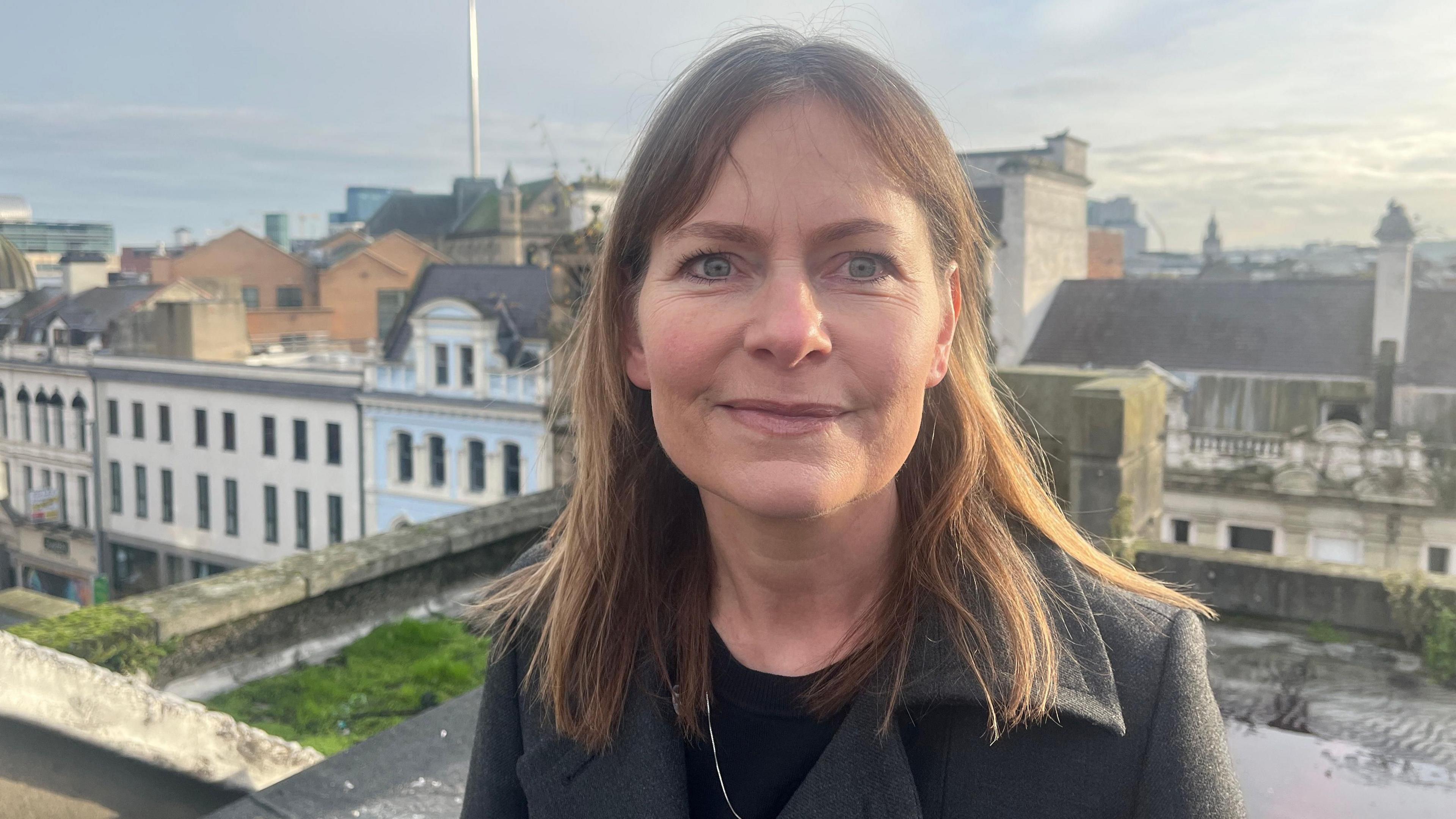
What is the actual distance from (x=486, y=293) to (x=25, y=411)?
15231 millimetres

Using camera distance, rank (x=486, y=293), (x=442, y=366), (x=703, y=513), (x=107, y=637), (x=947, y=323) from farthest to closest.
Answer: (x=486, y=293), (x=442, y=366), (x=107, y=637), (x=703, y=513), (x=947, y=323)

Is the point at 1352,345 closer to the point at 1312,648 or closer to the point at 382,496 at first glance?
the point at 1312,648

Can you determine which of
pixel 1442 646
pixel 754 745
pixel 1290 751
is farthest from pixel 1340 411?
pixel 754 745

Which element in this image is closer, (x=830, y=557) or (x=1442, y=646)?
(x=830, y=557)

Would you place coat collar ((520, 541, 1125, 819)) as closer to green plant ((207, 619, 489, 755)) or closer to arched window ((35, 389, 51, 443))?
green plant ((207, 619, 489, 755))

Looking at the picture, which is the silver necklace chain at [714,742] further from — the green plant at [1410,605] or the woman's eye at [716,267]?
the green plant at [1410,605]

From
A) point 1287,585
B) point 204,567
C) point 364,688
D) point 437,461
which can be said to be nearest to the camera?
point 1287,585

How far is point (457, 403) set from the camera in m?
27.4

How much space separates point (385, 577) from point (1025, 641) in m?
3.15

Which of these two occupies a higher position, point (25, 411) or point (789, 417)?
point (789, 417)

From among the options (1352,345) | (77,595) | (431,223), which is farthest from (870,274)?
(431,223)

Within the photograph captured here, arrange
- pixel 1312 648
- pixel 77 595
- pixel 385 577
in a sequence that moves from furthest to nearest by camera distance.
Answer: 1. pixel 77 595
2. pixel 385 577
3. pixel 1312 648

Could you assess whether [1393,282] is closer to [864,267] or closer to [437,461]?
[864,267]

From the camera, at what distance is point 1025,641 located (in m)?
1.37
